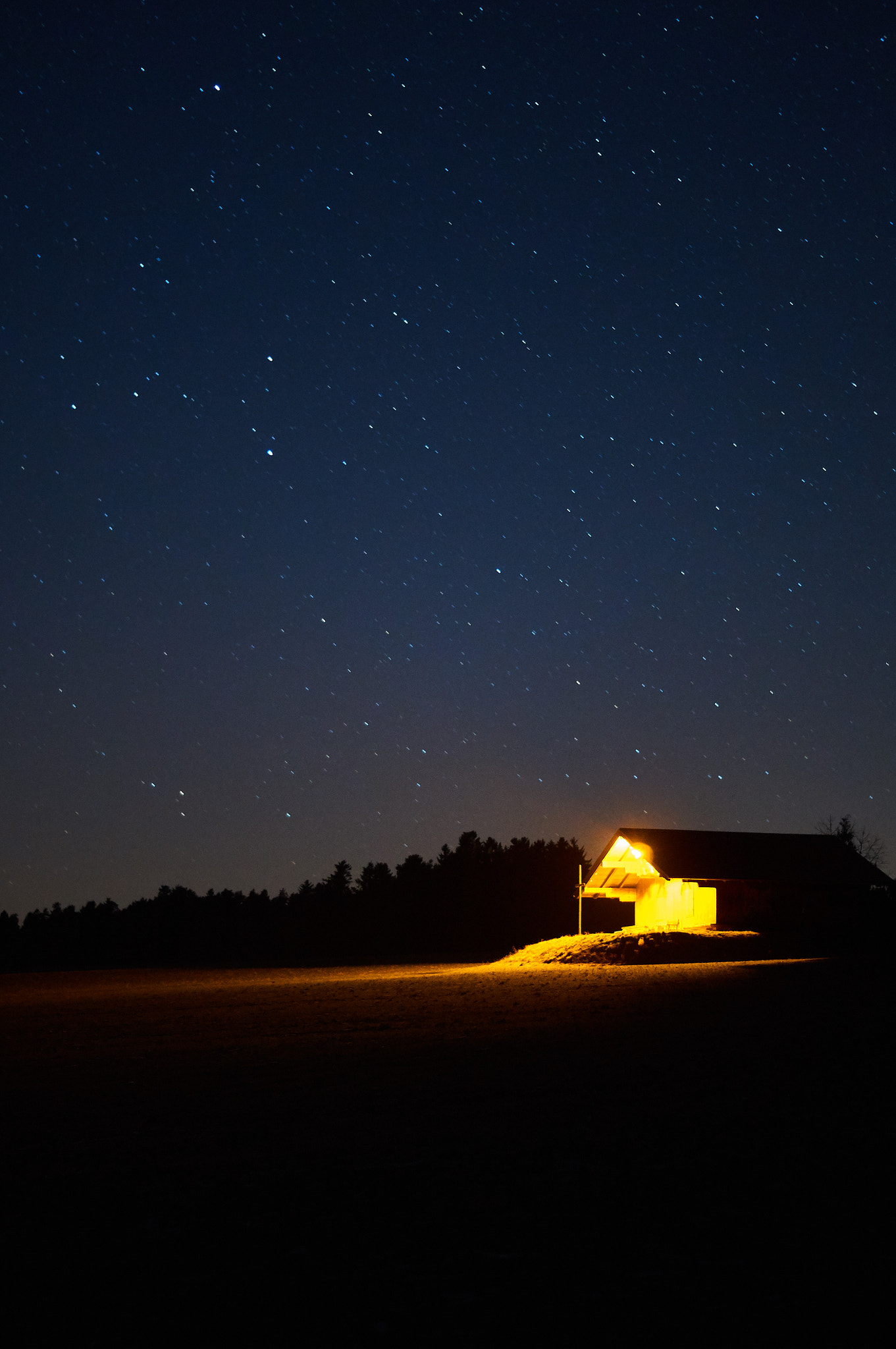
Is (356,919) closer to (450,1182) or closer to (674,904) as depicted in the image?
(674,904)

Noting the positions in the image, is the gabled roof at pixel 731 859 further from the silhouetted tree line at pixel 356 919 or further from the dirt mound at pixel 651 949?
the silhouetted tree line at pixel 356 919

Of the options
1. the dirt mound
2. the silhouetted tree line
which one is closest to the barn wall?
the dirt mound

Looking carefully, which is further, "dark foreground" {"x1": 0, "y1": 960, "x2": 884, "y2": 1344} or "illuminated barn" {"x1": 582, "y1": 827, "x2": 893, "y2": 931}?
"illuminated barn" {"x1": 582, "y1": 827, "x2": 893, "y2": 931}

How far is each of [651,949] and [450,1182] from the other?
74.4 feet

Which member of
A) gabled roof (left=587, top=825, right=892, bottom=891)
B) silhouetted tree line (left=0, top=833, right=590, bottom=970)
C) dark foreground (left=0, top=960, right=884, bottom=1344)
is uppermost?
gabled roof (left=587, top=825, right=892, bottom=891)

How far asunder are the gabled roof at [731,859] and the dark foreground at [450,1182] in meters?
20.3

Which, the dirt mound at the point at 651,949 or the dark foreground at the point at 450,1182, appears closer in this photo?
the dark foreground at the point at 450,1182

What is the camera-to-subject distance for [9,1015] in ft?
60.5

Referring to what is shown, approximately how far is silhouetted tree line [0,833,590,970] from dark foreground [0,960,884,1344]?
152 ft

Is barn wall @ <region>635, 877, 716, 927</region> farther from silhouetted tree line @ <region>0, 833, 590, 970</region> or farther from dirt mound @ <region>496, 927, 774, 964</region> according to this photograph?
silhouetted tree line @ <region>0, 833, 590, 970</region>

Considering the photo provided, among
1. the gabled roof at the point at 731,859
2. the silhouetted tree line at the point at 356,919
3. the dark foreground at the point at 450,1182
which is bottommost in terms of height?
the silhouetted tree line at the point at 356,919

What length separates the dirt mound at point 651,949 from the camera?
87.1 ft

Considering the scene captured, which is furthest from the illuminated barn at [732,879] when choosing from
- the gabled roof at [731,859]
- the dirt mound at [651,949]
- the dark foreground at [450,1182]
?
the dark foreground at [450,1182]

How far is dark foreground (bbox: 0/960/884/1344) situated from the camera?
387 cm
